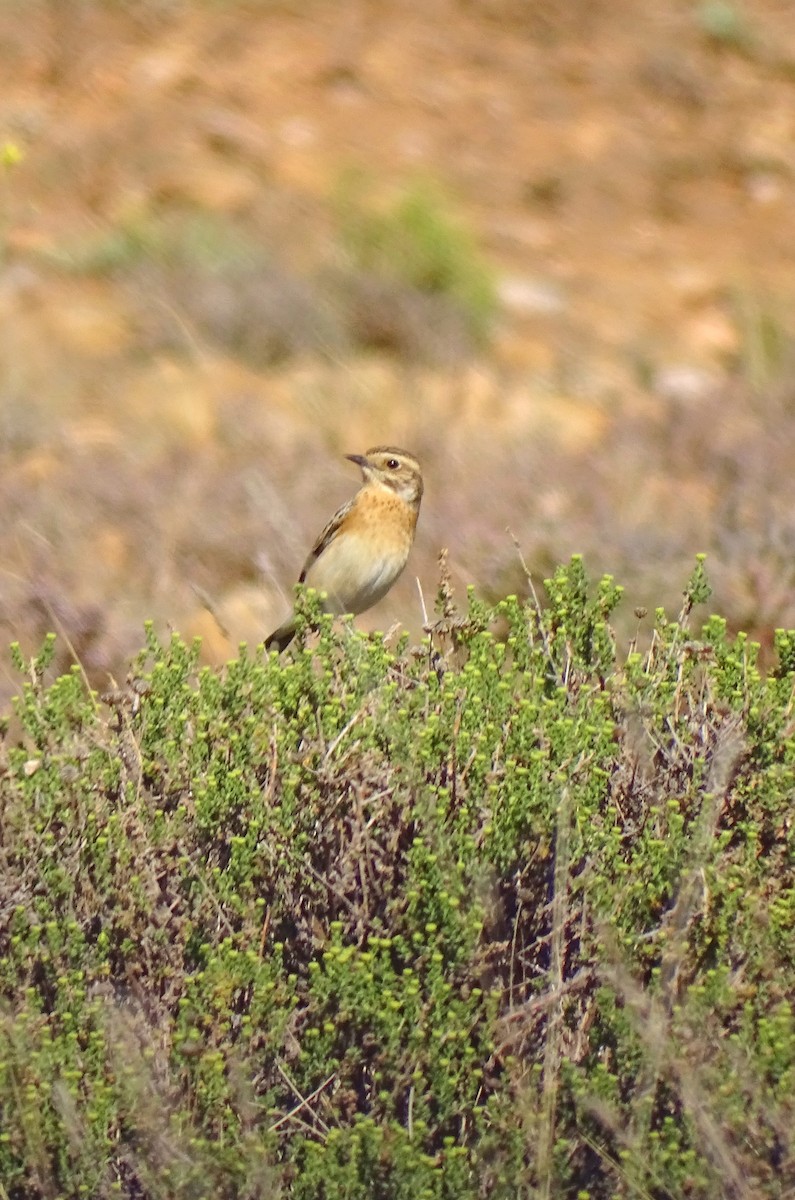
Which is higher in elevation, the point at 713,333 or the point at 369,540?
the point at 713,333

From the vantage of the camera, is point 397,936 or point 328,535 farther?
point 328,535

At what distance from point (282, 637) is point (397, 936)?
105 inches

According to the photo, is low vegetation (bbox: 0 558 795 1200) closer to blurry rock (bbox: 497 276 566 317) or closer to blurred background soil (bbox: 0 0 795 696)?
blurred background soil (bbox: 0 0 795 696)

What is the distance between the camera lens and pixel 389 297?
10.6m

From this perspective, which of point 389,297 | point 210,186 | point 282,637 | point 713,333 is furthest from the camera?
point 210,186

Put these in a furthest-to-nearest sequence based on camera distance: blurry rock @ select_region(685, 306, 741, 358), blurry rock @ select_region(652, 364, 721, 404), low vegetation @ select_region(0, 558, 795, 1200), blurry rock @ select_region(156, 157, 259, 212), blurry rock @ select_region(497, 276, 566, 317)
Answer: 1. blurry rock @ select_region(156, 157, 259, 212)
2. blurry rock @ select_region(497, 276, 566, 317)
3. blurry rock @ select_region(685, 306, 741, 358)
4. blurry rock @ select_region(652, 364, 721, 404)
5. low vegetation @ select_region(0, 558, 795, 1200)

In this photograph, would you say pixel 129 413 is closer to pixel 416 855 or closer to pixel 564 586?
pixel 564 586

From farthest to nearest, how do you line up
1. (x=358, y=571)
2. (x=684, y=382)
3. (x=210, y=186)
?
(x=210, y=186) → (x=684, y=382) → (x=358, y=571)

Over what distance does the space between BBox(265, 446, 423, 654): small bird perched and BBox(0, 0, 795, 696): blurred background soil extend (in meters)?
0.39

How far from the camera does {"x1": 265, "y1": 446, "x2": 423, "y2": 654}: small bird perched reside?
21.3 ft

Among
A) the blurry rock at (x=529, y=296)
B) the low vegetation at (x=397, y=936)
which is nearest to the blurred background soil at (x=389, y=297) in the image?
the blurry rock at (x=529, y=296)

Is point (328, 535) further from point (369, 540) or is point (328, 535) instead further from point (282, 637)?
point (282, 637)

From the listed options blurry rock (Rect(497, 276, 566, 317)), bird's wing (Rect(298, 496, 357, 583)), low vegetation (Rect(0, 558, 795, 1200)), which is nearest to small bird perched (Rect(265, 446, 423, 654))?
bird's wing (Rect(298, 496, 357, 583))

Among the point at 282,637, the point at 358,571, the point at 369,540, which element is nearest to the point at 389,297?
the point at 369,540
